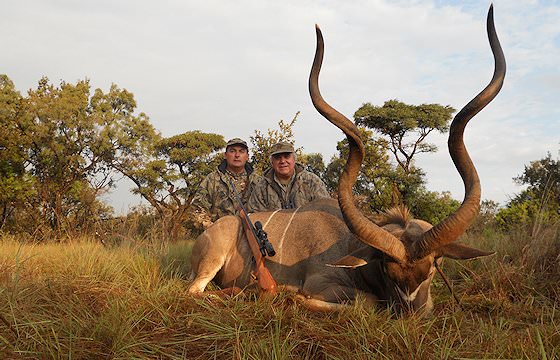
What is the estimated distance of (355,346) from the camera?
2.48 metres

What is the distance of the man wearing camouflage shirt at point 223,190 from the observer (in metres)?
6.76

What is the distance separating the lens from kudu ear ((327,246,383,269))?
3385 millimetres

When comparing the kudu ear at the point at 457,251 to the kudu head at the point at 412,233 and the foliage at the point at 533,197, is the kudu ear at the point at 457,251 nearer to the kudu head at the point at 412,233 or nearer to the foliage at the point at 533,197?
the kudu head at the point at 412,233

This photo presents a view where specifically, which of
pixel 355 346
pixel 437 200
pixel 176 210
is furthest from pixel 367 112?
pixel 355 346

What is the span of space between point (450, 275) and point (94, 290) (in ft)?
11.0

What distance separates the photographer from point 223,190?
22.4 feet

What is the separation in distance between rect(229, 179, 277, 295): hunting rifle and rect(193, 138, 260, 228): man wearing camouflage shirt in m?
2.06

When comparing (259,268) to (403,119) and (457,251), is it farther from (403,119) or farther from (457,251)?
(403,119)

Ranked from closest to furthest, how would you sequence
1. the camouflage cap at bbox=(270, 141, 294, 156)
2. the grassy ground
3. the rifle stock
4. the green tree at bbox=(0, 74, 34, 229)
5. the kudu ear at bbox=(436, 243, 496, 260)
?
1. the grassy ground
2. the kudu ear at bbox=(436, 243, 496, 260)
3. the rifle stock
4. the camouflage cap at bbox=(270, 141, 294, 156)
5. the green tree at bbox=(0, 74, 34, 229)

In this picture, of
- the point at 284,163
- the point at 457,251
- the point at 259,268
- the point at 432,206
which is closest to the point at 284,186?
the point at 284,163

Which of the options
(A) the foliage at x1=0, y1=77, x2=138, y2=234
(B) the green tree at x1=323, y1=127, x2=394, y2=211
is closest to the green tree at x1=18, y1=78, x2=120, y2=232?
(A) the foliage at x1=0, y1=77, x2=138, y2=234

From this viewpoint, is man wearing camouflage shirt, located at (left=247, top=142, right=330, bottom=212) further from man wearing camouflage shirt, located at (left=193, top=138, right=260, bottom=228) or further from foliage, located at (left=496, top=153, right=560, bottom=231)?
foliage, located at (left=496, top=153, right=560, bottom=231)

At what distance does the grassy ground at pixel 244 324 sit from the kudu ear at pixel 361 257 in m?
0.33

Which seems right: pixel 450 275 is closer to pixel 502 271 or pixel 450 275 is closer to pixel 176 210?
pixel 502 271
